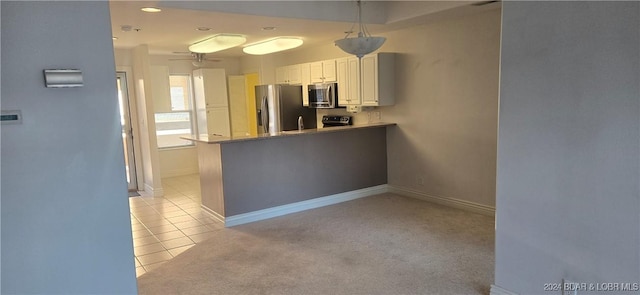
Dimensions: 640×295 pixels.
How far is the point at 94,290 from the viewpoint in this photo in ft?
7.78

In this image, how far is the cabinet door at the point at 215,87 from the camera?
7.76 m

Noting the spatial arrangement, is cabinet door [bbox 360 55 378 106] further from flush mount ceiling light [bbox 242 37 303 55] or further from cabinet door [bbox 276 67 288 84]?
cabinet door [bbox 276 67 288 84]

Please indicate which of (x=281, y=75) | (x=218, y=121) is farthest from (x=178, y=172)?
(x=281, y=75)

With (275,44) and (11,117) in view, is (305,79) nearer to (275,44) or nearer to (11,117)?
(275,44)

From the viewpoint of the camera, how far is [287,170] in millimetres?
5023

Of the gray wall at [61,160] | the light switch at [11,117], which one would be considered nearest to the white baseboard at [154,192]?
the gray wall at [61,160]

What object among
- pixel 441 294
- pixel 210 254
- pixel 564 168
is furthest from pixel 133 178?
pixel 564 168

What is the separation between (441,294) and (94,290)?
2301 mm

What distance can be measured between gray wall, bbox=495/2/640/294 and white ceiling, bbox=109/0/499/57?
1866mm

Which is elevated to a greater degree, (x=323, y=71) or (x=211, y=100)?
(x=323, y=71)

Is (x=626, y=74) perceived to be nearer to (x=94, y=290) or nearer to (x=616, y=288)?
(x=616, y=288)

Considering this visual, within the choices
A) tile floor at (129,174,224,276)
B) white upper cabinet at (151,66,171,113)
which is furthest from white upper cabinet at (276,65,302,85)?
tile floor at (129,174,224,276)

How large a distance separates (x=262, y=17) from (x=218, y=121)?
4.26 m

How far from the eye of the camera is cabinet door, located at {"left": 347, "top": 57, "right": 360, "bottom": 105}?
18.7 ft
